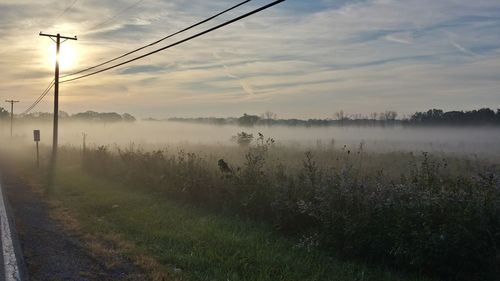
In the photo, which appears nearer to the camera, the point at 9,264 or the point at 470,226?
the point at 470,226

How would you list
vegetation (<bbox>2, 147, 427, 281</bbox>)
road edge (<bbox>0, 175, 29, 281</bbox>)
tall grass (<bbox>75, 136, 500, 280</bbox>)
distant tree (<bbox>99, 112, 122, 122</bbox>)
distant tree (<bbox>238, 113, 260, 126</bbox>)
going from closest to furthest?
1. tall grass (<bbox>75, 136, 500, 280</bbox>)
2. road edge (<bbox>0, 175, 29, 281</bbox>)
3. vegetation (<bbox>2, 147, 427, 281</bbox>)
4. distant tree (<bbox>238, 113, 260, 126</bbox>)
5. distant tree (<bbox>99, 112, 122, 122</bbox>)

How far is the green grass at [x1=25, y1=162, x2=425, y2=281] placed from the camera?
23.6 ft

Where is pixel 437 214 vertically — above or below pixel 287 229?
above

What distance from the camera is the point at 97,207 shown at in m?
13.1

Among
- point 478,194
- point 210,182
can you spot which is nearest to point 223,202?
point 210,182

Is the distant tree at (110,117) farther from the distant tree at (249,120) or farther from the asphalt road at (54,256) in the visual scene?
the asphalt road at (54,256)

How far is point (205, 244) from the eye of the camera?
28.7ft

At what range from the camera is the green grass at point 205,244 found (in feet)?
23.6

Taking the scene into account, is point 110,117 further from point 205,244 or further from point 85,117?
point 205,244

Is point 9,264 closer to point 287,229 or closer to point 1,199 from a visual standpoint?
point 287,229

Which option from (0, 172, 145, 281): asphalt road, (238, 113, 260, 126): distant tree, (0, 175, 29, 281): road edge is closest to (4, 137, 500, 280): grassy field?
(0, 172, 145, 281): asphalt road

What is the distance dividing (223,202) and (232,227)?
2.16 metres

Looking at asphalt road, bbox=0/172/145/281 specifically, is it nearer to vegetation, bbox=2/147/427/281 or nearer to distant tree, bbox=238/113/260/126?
vegetation, bbox=2/147/427/281

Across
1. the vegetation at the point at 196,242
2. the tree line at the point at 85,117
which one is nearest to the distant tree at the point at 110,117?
the tree line at the point at 85,117
